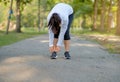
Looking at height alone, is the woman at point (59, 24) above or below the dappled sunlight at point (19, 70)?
above

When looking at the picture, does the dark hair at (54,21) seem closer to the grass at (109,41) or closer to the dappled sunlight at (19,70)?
the dappled sunlight at (19,70)

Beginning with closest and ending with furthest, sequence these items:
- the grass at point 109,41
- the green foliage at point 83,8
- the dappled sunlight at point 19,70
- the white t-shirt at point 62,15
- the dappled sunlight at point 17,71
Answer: the dappled sunlight at point 19,70 → the dappled sunlight at point 17,71 → the white t-shirt at point 62,15 → the grass at point 109,41 → the green foliage at point 83,8

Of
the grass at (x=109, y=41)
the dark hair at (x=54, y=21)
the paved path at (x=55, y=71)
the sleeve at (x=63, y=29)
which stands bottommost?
the grass at (x=109, y=41)

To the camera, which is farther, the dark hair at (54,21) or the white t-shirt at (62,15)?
the white t-shirt at (62,15)

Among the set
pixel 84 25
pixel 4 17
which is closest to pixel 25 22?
pixel 4 17

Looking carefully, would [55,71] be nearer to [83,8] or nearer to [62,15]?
[62,15]

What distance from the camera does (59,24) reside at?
382 inches

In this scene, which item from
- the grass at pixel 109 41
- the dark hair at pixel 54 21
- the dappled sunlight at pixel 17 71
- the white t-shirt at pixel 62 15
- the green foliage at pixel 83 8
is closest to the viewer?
the dappled sunlight at pixel 17 71

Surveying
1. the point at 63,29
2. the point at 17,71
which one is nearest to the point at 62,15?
the point at 63,29

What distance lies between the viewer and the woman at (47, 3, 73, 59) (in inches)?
379

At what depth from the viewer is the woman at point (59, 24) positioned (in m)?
9.62

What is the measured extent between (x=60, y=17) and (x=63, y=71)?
211cm

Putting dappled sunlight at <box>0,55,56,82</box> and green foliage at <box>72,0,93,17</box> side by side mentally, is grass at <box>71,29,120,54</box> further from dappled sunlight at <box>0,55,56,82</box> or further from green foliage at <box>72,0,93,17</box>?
green foliage at <box>72,0,93,17</box>

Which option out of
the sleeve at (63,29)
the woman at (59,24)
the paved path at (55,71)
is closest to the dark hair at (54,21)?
the woman at (59,24)
